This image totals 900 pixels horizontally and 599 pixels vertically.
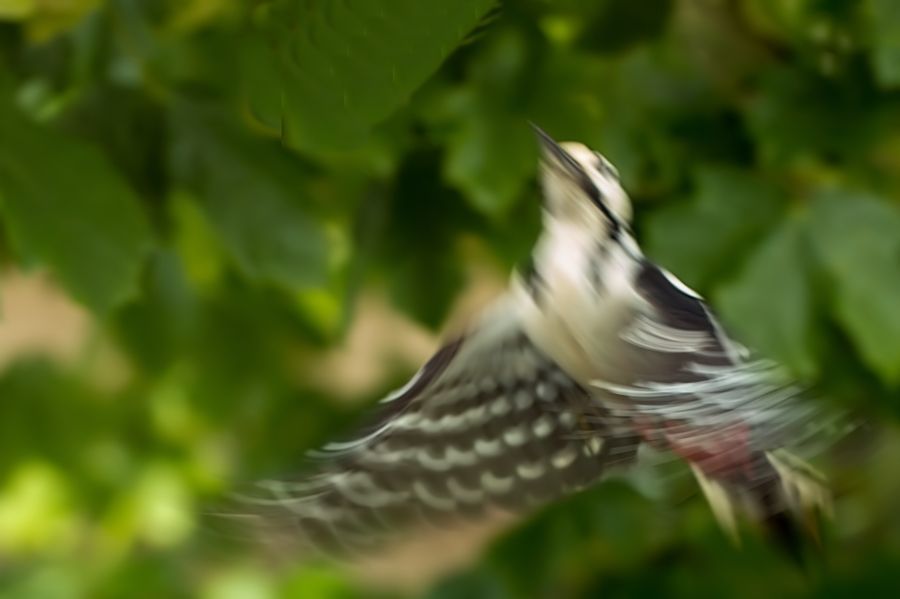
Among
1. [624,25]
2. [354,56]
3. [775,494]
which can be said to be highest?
[624,25]

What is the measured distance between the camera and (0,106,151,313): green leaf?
0.40 m

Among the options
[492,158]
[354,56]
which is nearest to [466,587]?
[492,158]

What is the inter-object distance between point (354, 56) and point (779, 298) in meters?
0.25

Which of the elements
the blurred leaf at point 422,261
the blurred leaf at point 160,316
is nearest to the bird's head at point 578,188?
the blurred leaf at point 422,261

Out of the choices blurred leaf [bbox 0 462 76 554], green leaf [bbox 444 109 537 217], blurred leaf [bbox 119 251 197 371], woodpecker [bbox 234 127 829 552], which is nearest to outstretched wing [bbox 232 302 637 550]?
woodpecker [bbox 234 127 829 552]

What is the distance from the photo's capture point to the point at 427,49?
226mm

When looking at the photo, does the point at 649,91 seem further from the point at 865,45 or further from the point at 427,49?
the point at 427,49

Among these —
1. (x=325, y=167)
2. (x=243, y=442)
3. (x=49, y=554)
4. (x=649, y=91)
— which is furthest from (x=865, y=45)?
(x=49, y=554)

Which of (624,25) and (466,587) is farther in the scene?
(466,587)

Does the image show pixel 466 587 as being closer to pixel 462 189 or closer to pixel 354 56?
pixel 462 189

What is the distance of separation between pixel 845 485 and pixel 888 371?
16 centimetres

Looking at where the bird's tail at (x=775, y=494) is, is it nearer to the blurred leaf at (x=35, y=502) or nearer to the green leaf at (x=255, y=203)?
the green leaf at (x=255, y=203)

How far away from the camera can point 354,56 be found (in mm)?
237

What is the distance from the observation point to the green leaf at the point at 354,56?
224 mm
